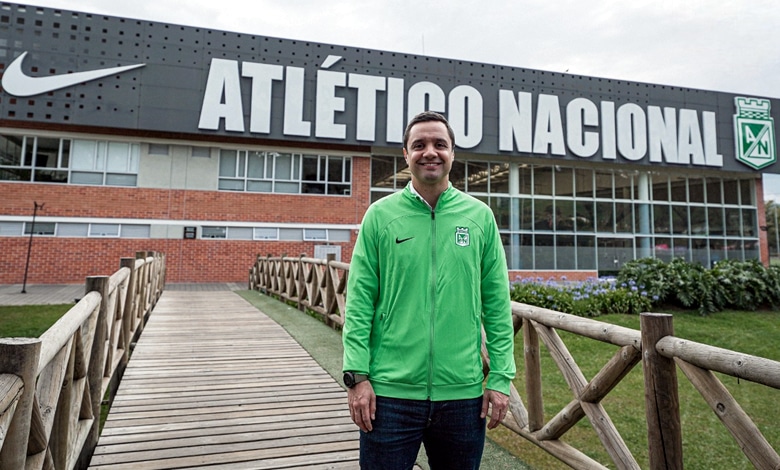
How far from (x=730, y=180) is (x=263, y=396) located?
26012 millimetres

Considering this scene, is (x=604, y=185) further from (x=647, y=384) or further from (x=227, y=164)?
(x=647, y=384)

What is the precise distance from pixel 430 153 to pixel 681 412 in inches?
169

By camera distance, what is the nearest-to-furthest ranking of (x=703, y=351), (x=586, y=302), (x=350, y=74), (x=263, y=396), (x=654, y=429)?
(x=703, y=351) → (x=654, y=429) → (x=263, y=396) → (x=586, y=302) → (x=350, y=74)

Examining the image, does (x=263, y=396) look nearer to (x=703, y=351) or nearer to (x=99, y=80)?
(x=703, y=351)

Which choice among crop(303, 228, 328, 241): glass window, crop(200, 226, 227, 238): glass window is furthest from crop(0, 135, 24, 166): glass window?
crop(303, 228, 328, 241): glass window

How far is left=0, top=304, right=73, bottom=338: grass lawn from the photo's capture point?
7.29 m

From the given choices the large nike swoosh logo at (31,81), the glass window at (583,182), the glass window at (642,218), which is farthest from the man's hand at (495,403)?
the glass window at (642,218)

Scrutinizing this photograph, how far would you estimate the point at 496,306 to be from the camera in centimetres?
169

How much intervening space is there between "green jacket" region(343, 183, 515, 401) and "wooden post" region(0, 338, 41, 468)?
3.13 ft

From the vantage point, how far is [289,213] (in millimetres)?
17656

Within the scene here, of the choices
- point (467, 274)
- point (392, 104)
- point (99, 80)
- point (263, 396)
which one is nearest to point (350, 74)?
point (392, 104)

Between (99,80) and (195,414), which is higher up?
(99,80)

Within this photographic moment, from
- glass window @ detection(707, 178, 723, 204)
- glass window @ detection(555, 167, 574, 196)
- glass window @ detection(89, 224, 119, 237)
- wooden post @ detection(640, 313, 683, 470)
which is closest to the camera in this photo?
wooden post @ detection(640, 313, 683, 470)

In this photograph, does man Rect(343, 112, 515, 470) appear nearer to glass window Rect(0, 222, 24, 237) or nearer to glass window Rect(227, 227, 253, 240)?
glass window Rect(227, 227, 253, 240)
